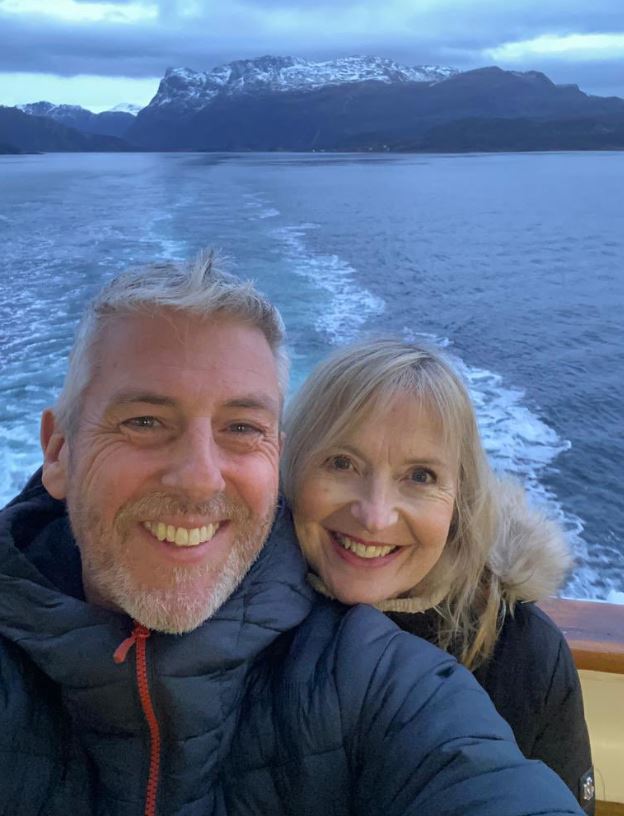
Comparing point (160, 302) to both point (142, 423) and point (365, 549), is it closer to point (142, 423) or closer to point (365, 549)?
point (142, 423)

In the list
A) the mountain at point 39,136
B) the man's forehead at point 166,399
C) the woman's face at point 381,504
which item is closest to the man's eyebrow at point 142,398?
the man's forehead at point 166,399

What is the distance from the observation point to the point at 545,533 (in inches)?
69.7

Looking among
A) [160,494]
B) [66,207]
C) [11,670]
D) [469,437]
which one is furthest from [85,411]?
[66,207]

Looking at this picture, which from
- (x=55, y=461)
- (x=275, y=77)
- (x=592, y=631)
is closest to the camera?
(x=55, y=461)

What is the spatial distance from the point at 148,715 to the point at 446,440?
77 centimetres

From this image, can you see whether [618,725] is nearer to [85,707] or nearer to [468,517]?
[468,517]

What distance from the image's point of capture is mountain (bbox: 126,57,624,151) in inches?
3228

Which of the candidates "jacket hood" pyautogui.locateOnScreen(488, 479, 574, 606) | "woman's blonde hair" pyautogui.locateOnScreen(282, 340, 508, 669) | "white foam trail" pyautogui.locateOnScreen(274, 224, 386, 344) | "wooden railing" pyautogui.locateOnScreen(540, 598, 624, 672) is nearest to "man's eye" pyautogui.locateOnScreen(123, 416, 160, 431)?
A: "woman's blonde hair" pyautogui.locateOnScreen(282, 340, 508, 669)

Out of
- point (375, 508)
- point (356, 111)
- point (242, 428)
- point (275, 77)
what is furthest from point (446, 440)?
point (275, 77)

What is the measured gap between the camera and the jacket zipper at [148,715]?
4.09ft

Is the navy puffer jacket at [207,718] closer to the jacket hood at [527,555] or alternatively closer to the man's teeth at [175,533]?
the man's teeth at [175,533]

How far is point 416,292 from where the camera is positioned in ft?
40.3

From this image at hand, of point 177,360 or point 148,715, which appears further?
point 177,360

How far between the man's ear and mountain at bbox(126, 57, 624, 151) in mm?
82415
